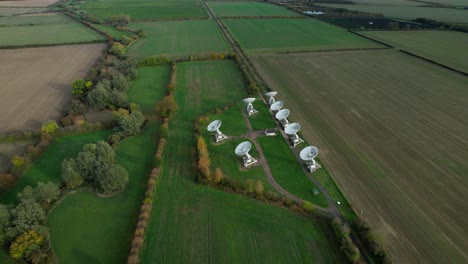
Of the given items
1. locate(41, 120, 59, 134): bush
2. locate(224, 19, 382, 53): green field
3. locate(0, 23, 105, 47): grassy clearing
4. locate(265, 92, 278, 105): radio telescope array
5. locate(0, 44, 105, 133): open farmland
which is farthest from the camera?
locate(0, 23, 105, 47): grassy clearing

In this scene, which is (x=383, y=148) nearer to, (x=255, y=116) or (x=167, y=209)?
(x=255, y=116)

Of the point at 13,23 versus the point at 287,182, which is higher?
the point at 13,23

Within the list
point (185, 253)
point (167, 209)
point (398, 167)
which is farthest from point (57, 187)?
point (398, 167)

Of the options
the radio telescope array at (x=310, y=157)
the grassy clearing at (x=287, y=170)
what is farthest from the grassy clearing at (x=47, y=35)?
the radio telescope array at (x=310, y=157)

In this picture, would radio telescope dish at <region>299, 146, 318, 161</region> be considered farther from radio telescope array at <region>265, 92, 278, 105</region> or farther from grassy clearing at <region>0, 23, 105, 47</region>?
grassy clearing at <region>0, 23, 105, 47</region>

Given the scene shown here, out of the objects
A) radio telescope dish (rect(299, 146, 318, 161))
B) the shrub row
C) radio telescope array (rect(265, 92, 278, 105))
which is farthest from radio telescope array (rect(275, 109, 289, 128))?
the shrub row

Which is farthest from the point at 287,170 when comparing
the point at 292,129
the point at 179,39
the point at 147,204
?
the point at 179,39
